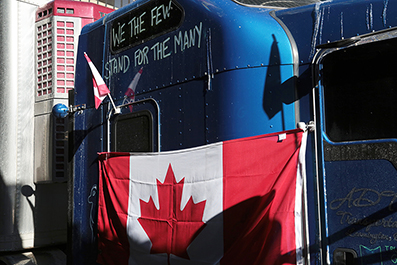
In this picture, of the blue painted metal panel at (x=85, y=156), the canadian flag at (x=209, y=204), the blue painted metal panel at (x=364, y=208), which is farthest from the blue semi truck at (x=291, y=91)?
the blue painted metal panel at (x=85, y=156)

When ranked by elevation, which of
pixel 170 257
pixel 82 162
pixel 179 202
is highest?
pixel 82 162

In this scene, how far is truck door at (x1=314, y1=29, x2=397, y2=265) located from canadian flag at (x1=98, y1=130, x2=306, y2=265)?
0.18 metres

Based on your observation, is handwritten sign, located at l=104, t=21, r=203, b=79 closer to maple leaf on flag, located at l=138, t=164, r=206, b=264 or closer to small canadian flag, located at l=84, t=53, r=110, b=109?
small canadian flag, located at l=84, t=53, r=110, b=109

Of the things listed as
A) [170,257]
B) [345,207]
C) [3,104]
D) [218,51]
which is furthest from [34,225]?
[345,207]

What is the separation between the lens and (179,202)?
362cm

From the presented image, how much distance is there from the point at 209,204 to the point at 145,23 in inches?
72.6

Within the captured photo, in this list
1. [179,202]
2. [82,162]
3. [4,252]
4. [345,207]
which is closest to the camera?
[345,207]

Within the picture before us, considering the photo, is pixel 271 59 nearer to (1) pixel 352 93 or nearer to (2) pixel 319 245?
(1) pixel 352 93

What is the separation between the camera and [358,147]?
274 cm

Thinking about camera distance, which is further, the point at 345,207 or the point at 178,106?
the point at 178,106

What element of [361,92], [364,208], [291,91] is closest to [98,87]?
[291,91]

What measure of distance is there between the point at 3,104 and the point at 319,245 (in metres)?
5.00

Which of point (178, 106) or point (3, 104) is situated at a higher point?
point (3, 104)

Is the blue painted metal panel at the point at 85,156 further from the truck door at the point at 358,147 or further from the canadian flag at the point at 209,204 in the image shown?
the truck door at the point at 358,147
